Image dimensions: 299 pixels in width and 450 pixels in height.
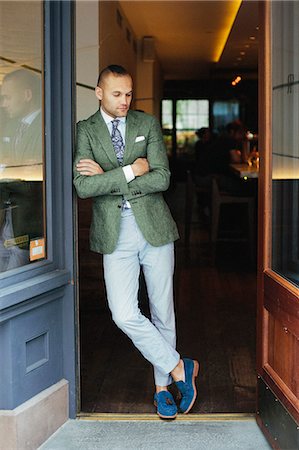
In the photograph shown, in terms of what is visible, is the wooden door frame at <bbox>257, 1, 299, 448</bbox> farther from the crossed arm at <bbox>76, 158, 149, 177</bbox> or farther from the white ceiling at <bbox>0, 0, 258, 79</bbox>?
the white ceiling at <bbox>0, 0, 258, 79</bbox>

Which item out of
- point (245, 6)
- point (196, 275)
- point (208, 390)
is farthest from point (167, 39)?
point (208, 390)

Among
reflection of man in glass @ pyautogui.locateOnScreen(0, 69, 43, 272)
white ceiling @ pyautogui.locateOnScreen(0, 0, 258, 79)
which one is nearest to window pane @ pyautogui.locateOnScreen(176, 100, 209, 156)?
white ceiling @ pyautogui.locateOnScreen(0, 0, 258, 79)

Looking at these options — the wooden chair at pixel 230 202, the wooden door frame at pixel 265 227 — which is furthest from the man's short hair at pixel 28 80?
the wooden chair at pixel 230 202

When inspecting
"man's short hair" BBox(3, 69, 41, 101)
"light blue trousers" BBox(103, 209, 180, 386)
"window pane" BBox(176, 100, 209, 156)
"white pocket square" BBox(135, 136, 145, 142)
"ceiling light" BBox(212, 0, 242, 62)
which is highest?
"ceiling light" BBox(212, 0, 242, 62)

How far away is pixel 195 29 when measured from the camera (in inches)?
448

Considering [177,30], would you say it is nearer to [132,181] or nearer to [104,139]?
[104,139]

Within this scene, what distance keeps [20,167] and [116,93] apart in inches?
21.1

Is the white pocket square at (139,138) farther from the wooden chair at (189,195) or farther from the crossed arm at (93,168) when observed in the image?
the wooden chair at (189,195)

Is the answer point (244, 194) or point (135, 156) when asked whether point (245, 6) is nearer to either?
point (244, 194)

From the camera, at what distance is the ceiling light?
9.29 meters

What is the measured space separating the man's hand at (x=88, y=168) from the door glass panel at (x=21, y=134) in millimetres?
191

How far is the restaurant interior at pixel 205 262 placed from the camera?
4.05 m

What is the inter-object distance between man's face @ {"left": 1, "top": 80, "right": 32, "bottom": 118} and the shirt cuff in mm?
515

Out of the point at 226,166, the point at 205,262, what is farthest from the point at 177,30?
the point at 205,262
